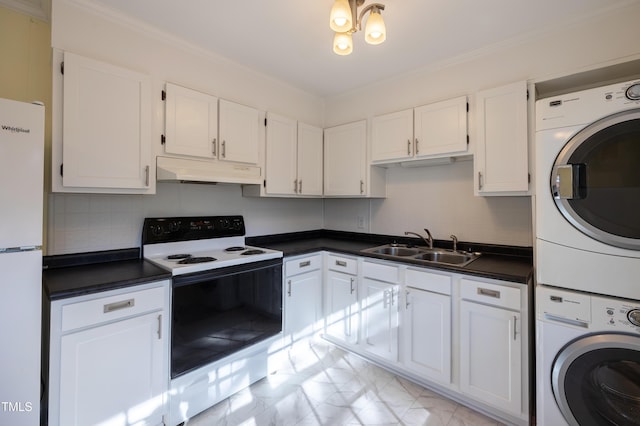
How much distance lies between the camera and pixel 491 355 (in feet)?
5.77

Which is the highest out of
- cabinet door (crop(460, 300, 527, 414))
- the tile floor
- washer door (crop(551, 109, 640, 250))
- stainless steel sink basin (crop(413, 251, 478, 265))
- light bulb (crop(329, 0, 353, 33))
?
light bulb (crop(329, 0, 353, 33))

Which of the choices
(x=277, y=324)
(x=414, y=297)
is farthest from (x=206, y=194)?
(x=414, y=297)

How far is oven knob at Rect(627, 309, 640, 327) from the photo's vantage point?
4.14ft

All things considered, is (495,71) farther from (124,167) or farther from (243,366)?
(243,366)

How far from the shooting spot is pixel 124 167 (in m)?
1.81

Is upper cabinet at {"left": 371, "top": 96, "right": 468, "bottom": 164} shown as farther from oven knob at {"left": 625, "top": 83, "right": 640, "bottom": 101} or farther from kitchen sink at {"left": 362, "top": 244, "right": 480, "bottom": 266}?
oven knob at {"left": 625, "top": 83, "right": 640, "bottom": 101}

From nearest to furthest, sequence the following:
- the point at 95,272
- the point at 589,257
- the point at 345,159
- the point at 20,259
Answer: the point at 20,259 → the point at 589,257 → the point at 95,272 → the point at 345,159

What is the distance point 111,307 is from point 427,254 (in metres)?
2.24

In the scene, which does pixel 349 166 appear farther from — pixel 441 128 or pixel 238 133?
Result: pixel 238 133

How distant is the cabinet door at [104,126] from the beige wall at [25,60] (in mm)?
324

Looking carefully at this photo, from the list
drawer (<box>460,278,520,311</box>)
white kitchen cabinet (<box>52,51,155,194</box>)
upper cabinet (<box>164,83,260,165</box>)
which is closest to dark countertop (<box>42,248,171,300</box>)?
white kitchen cabinet (<box>52,51,155,194</box>)

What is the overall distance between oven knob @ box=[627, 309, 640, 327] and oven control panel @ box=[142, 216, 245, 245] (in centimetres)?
250

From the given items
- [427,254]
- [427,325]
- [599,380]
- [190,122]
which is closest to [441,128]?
[427,254]

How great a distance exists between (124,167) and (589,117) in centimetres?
254
